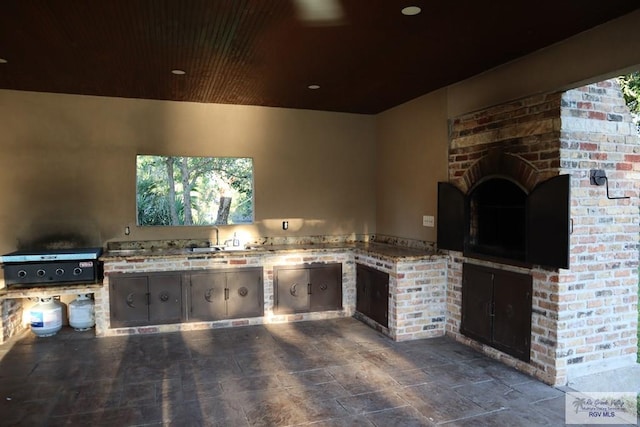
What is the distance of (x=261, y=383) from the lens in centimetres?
343

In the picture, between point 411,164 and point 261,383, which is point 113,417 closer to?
point 261,383

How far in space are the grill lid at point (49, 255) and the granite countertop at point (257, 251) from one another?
153 mm

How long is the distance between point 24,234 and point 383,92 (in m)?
4.41

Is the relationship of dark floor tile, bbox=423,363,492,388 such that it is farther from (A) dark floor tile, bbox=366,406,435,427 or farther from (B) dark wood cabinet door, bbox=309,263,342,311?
(B) dark wood cabinet door, bbox=309,263,342,311

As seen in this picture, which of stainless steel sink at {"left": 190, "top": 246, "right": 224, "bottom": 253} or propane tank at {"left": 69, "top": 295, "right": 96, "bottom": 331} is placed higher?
stainless steel sink at {"left": 190, "top": 246, "right": 224, "bottom": 253}

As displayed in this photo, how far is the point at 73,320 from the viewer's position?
188 inches

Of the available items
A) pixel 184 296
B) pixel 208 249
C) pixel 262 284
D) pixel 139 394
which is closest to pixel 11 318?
pixel 184 296

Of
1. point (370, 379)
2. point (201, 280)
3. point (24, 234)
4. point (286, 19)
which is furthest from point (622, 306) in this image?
point (24, 234)

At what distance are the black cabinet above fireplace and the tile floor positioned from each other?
3.32ft

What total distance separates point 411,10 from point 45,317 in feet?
15.2

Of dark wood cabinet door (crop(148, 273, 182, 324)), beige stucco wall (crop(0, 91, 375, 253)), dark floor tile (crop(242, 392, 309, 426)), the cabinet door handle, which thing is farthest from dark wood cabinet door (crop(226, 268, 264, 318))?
dark floor tile (crop(242, 392, 309, 426))

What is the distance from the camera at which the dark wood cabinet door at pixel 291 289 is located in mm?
5133

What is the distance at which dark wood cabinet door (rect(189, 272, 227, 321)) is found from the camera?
15.9 ft

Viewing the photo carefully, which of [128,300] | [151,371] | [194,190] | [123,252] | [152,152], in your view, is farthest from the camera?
[194,190]
